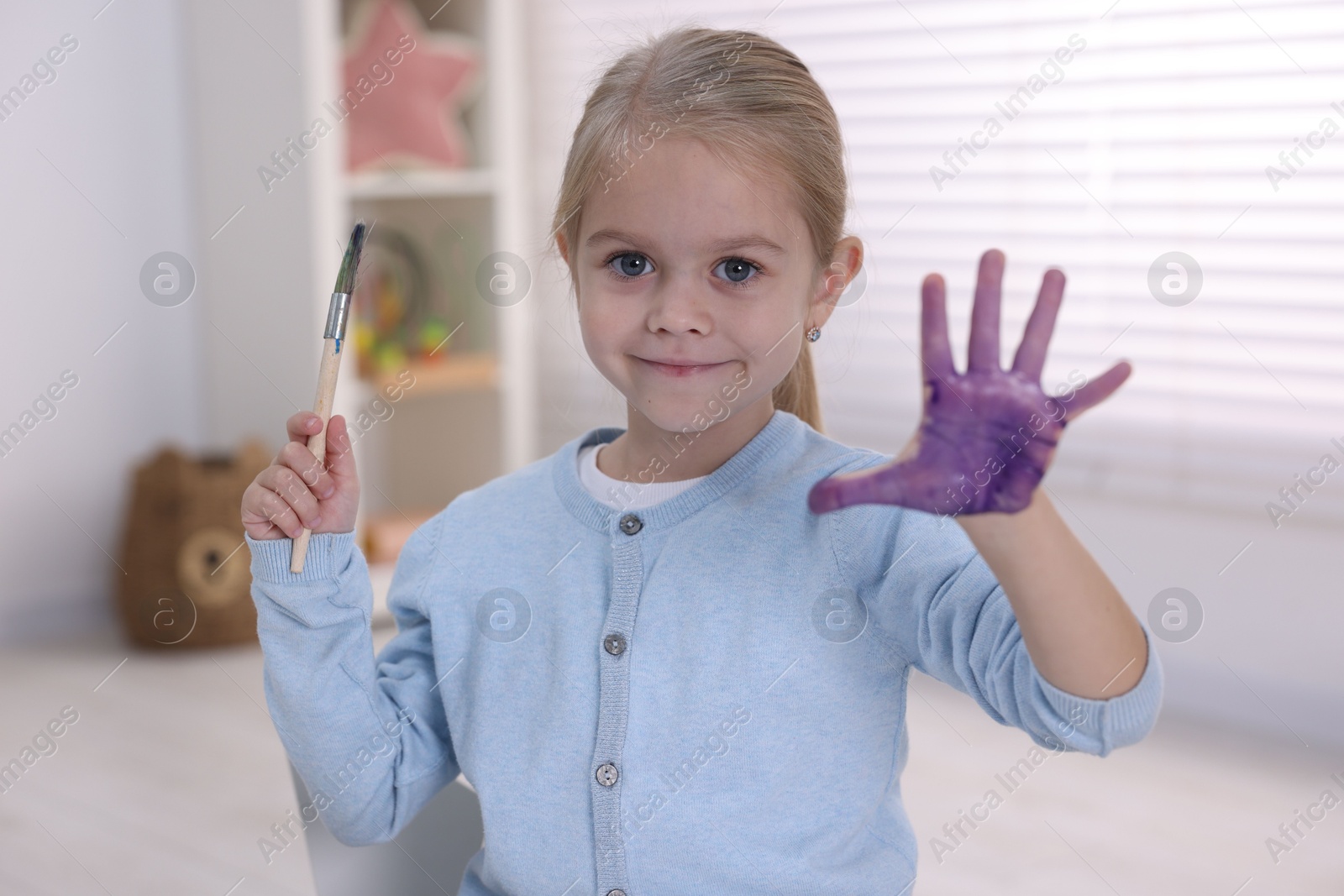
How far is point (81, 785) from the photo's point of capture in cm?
176

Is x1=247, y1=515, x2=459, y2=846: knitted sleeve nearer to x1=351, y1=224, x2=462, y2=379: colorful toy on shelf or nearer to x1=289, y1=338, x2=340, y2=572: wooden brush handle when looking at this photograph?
x1=289, y1=338, x2=340, y2=572: wooden brush handle

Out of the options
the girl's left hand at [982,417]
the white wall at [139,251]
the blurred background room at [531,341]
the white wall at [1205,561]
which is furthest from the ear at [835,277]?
the white wall at [139,251]

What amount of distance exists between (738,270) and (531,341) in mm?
1996

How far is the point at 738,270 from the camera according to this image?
2.46 feet

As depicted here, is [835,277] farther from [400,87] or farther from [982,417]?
[400,87]

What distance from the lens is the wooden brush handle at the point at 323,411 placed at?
2.32ft

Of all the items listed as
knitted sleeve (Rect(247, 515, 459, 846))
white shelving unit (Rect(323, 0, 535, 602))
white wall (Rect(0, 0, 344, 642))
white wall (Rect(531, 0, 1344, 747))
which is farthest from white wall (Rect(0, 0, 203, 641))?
Answer: knitted sleeve (Rect(247, 515, 459, 846))

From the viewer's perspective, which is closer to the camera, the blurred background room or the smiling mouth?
the smiling mouth

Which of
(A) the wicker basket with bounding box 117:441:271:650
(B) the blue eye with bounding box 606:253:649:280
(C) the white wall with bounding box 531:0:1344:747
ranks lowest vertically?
(A) the wicker basket with bounding box 117:441:271:650

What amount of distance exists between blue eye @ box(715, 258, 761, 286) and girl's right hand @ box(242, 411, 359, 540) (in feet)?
0.79

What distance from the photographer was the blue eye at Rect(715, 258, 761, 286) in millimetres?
745

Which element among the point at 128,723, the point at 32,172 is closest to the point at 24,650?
the point at 128,723

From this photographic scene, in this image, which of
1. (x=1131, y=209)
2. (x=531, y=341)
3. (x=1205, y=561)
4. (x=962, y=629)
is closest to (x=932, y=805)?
(x=1205, y=561)

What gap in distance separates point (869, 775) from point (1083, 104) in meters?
1.53
